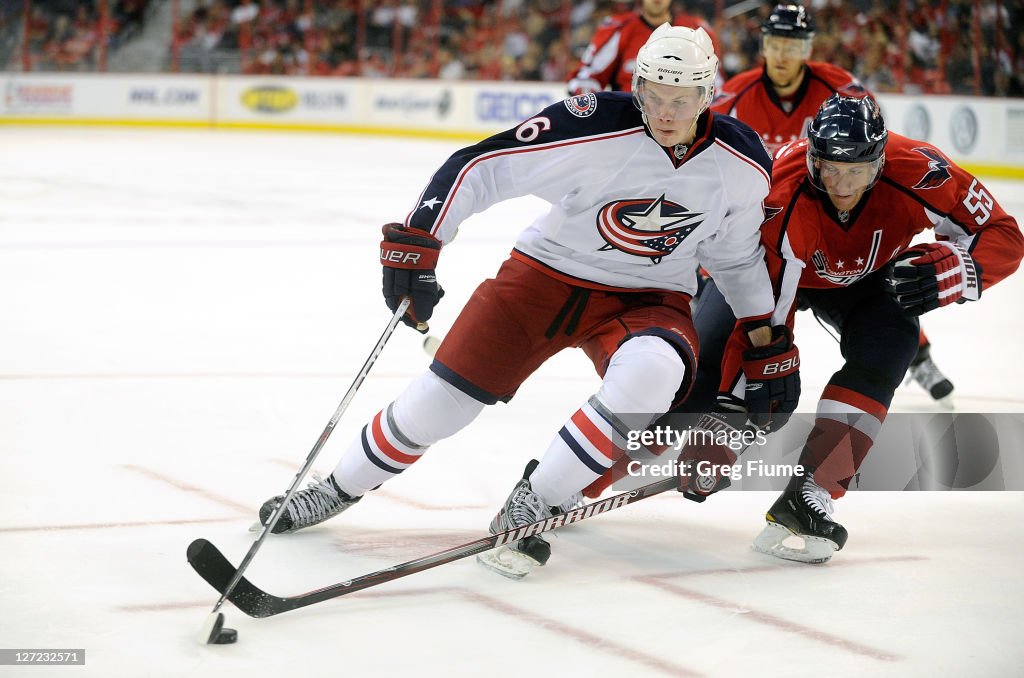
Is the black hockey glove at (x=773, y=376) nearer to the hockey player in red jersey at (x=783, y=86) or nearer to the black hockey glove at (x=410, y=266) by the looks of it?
the black hockey glove at (x=410, y=266)

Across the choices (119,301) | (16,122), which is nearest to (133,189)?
(119,301)

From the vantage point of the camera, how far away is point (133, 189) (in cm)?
1091

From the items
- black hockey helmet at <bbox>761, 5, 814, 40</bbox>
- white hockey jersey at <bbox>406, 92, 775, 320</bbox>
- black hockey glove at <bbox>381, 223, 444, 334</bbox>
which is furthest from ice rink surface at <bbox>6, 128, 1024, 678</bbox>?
black hockey helmet at <bbox>761, 5, 814, 40</bbox>

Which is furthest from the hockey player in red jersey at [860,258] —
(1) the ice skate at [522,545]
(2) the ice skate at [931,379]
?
(2) the ice skate at [931,379]

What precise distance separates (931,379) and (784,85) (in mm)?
1290

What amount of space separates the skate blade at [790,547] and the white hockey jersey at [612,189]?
24.8 inches

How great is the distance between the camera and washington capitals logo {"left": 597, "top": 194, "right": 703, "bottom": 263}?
3.02 metres

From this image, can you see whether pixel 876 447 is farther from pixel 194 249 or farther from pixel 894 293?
pixel 194 249

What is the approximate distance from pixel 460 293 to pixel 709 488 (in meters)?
3.75

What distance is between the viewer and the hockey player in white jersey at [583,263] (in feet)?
9.56

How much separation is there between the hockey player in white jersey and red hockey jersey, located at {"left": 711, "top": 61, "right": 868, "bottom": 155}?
223cm

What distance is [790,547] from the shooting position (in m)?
3.17

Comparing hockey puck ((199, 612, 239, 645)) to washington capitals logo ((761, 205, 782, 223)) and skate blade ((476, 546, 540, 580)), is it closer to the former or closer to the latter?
skate blade ((476, 546, 540, 580))

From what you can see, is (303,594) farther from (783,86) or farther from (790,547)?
(783,86)
